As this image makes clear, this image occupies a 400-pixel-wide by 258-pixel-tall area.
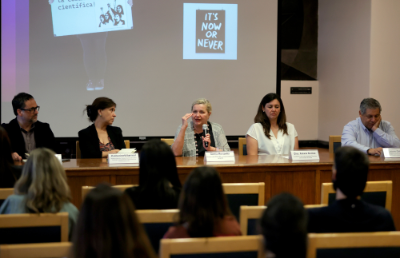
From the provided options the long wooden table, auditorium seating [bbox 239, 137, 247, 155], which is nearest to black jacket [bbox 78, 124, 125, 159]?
the long wooden table

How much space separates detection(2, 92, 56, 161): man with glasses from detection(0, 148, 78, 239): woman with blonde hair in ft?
5.97

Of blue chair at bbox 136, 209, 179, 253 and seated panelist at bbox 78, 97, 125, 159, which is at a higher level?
seated panelist at bbox 78, 97, 125, 159

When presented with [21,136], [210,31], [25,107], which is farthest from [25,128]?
[210,31]

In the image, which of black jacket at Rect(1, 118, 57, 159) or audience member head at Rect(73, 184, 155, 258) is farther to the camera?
black jacket at Rect(1, 118, 57, 159)

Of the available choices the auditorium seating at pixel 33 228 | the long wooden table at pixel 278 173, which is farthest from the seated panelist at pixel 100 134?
the auditorium seating at pixel 33 228

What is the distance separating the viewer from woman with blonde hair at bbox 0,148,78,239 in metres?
1.60

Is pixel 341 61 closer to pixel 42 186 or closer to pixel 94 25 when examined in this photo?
pixel 94 25

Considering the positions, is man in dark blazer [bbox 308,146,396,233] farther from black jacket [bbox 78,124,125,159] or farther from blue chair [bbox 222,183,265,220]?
black jacket [bbox 78,124,125,159]

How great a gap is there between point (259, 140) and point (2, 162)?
2.25m

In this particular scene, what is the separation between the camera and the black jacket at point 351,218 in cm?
147

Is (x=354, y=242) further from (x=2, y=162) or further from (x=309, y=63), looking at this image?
(x=309, y=63)

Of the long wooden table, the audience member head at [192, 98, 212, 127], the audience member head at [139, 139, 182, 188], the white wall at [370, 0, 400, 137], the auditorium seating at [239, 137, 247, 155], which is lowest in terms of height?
the long wooden table

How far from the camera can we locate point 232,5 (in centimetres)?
527

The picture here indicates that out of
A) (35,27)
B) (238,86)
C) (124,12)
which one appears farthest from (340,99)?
(35,27)
